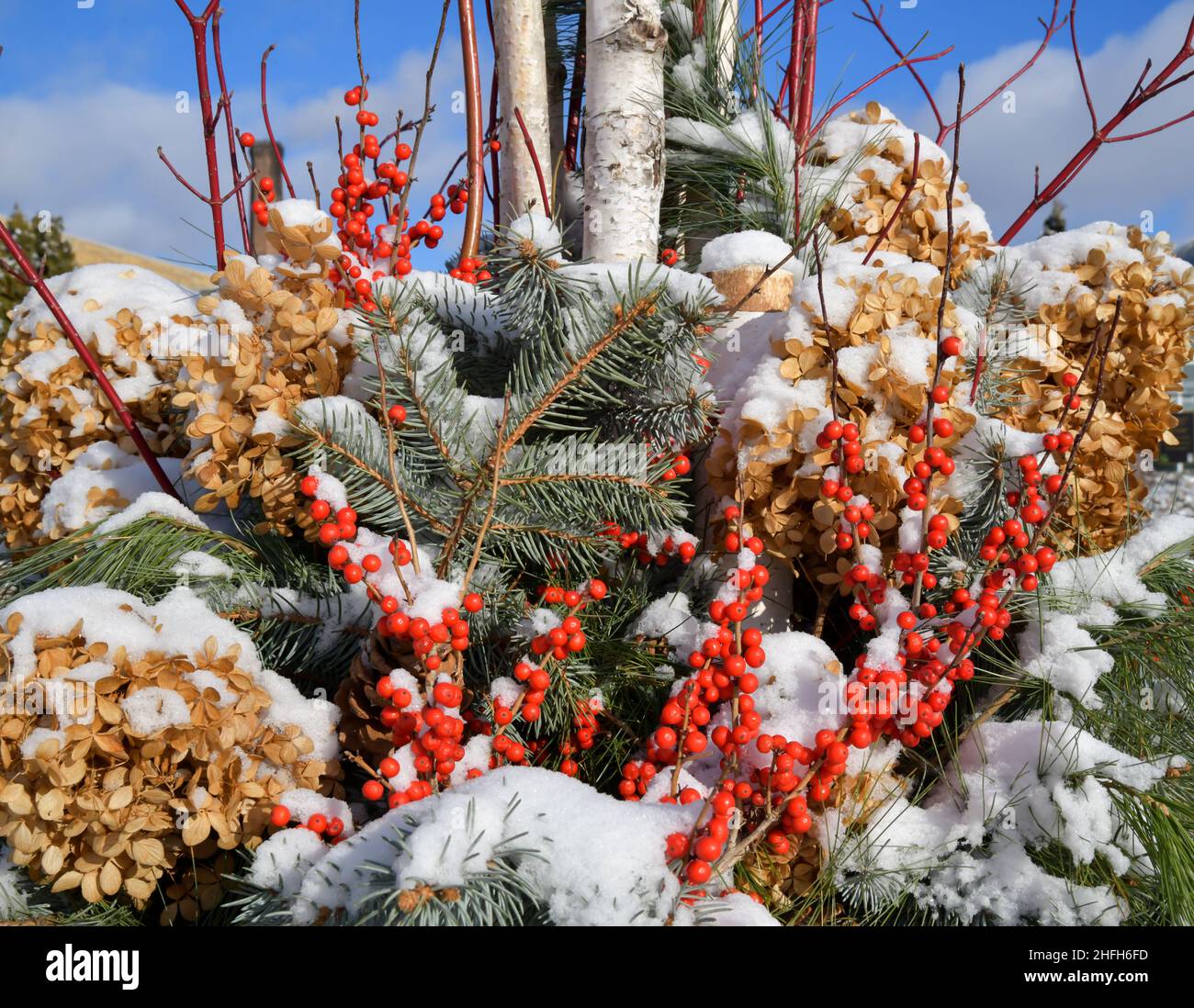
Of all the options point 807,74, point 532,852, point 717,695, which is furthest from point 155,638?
point 807,74

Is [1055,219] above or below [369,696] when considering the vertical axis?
above

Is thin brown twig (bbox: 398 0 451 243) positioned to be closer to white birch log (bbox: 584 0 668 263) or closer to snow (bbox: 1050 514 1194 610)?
white birch log (bbox: 584 0 668 263)

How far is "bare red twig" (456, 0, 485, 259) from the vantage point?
4.10 feet

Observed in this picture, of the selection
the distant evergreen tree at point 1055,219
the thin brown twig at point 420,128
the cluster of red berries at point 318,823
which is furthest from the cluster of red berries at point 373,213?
the distant evergreen tree at point 1055,219

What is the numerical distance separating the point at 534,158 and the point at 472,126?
109mm

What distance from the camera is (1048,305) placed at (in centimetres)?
116

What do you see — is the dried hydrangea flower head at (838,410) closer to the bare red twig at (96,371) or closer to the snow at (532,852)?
the snow at (532,852)

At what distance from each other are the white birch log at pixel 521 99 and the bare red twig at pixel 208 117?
17.1 inches

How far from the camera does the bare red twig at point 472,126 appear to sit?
4.10 ft

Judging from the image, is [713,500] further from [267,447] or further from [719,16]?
[719,16]

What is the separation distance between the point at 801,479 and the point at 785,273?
0.34 m

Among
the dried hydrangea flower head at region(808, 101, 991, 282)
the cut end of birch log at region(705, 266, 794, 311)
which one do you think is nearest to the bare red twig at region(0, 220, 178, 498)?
the cut end of birch log at region(705, 266, 794, 311)

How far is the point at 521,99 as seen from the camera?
4.59 feet

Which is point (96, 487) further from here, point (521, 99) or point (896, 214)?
point (896, 214)
